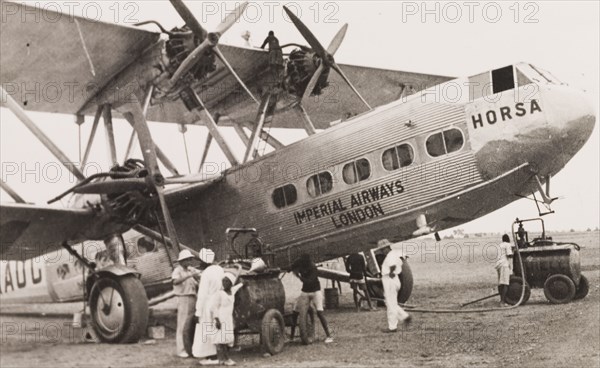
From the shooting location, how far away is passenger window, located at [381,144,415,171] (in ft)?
32.8

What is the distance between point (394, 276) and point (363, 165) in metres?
1.94

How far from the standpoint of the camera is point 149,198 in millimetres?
11664

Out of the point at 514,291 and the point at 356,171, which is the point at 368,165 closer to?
the point at 356,171

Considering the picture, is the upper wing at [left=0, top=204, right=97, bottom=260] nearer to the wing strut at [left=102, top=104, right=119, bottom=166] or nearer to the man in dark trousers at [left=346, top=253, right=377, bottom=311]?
the wing strut at [left=102, top=104, right=119, bottom=166]

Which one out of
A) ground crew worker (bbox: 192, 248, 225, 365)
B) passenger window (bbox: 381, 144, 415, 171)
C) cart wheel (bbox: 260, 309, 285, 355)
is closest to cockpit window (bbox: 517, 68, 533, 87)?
passenger window (bbox: 381, 144, 415, 171)

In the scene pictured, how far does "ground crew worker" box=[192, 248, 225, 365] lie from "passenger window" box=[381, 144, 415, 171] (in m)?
3.44

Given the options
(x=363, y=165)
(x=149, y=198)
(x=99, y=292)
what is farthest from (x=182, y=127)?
(x=363, y=165)

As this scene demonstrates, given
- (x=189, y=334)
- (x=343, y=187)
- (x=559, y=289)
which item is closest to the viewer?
(x=189, y=334)

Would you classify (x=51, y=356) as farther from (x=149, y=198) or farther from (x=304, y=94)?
(x=304, y=94)

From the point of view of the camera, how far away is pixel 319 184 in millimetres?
10977

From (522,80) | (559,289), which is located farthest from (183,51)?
(559,289)

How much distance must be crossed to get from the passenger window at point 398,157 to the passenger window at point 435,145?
0.29 metres

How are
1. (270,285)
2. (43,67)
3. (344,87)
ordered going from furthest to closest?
(344,87) → (43,67) → (270,285)

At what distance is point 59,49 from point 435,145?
7490mm
